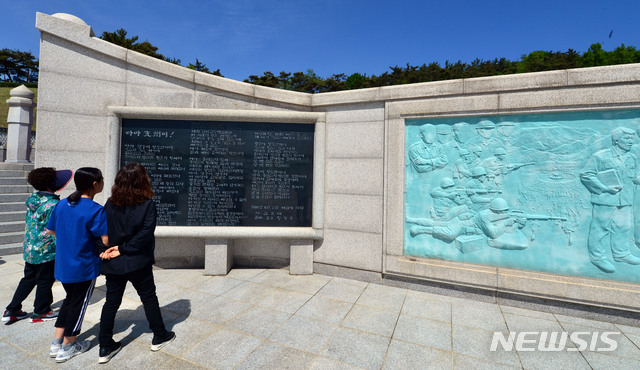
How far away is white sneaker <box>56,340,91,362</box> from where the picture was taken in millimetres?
3070

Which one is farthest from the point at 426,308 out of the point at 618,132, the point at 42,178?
the point at 42,178

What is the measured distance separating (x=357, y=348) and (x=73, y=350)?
3.23 meters

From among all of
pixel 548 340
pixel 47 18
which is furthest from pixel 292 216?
pixel 47 18

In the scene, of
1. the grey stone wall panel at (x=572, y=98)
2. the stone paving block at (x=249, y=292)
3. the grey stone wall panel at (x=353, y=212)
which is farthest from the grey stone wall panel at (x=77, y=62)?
the grey stone wall panel at (x=572, y=98)

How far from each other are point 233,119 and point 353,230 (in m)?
3.35

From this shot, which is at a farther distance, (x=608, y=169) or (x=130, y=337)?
(x=608, y=169)

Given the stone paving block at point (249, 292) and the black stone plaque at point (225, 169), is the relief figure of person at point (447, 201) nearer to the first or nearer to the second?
the black stone plaque at point (225, 169)

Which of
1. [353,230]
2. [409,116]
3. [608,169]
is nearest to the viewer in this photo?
[608,169]

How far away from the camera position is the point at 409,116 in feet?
17.8

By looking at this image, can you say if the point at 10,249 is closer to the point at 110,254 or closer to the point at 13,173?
the point at 13,173

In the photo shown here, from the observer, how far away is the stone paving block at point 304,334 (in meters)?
3.46

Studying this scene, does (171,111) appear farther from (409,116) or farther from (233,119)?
(409,116)

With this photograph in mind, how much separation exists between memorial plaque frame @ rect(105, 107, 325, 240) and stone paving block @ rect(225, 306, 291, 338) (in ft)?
5.74

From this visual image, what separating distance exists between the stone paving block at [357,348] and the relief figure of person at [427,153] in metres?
3.06
